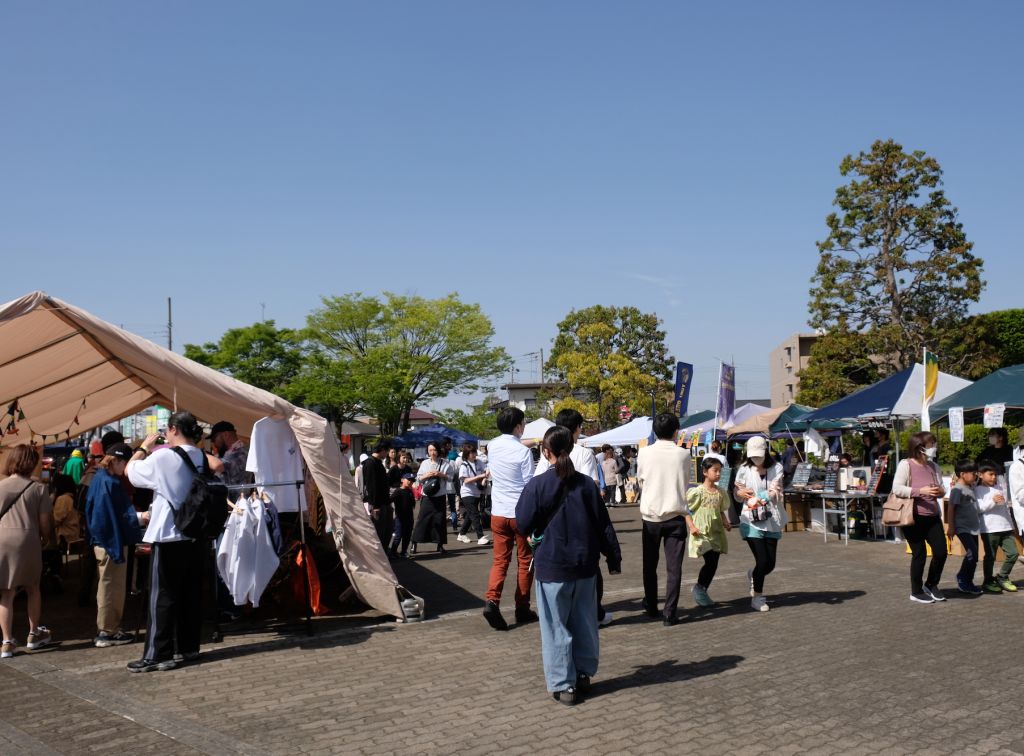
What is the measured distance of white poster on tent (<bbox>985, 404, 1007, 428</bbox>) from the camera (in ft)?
44.4

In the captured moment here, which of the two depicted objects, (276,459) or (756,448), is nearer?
(276,459)

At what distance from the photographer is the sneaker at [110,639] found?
7445 mm

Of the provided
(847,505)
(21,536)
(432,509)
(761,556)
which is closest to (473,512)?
(432,509)

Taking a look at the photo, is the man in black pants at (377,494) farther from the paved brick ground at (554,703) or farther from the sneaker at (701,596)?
the sneaker at (701,596)

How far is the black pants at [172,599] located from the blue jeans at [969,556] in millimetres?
7507

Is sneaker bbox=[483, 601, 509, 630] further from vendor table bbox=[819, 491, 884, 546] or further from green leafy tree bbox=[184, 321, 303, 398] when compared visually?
green leafy tree bbox=[184, 321, 303, 398]

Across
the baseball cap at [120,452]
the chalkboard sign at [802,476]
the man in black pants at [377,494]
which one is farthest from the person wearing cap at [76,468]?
the chalkboard sign at [802,476]

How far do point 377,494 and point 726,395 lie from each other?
821 centimetres

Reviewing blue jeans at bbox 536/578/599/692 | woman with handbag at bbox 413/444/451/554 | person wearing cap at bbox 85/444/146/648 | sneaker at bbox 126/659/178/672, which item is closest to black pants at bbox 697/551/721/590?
blue jeans at bbox 536/578/599/692

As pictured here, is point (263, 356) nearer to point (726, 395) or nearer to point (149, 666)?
point (726, 395)

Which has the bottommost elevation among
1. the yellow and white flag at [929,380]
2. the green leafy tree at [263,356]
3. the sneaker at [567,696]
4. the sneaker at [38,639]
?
the sneaker at [567,696]

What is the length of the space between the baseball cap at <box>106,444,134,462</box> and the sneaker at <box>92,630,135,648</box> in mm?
1571

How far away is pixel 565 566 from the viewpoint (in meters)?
5.56

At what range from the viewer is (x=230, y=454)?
894 centimetres
